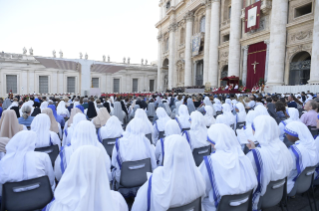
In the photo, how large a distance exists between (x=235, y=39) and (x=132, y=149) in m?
18.7

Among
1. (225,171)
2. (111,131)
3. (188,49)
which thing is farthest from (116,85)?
(225,171)

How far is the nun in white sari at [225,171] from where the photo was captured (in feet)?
6.59

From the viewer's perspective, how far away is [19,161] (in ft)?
7.32

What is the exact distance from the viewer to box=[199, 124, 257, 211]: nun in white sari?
2.01m

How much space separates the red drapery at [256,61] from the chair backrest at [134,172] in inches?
661

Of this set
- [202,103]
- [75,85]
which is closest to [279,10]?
[202,103]

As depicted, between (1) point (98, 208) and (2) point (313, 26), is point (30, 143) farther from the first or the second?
(2) point (313, 26)

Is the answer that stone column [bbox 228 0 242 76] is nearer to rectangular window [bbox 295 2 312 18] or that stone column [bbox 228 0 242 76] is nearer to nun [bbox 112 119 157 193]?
rectangular window [bbox 295 2 312 18]

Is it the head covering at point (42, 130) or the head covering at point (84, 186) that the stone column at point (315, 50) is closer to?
the head covering at point (42, 130)

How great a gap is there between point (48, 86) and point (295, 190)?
3154 cm

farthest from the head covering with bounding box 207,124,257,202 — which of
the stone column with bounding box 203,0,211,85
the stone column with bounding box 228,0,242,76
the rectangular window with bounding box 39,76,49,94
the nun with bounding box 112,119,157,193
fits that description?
the rectangular window with bounding box 39,76,49,94

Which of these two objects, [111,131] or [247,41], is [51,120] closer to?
[111,131]

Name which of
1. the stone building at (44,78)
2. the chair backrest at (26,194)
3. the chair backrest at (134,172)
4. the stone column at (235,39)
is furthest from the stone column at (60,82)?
the chair backrest at (26,194)

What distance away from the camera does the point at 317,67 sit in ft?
39.9
